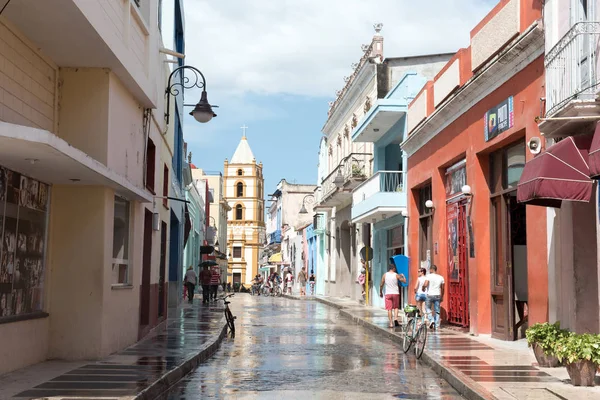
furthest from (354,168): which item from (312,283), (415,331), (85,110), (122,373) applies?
(122,373)

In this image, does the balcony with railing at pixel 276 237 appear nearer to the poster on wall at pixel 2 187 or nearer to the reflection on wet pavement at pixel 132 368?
the reflection on wet pavement at pixel 132 368

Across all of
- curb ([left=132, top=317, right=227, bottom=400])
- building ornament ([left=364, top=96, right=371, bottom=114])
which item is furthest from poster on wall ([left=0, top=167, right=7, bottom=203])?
building ornament ([left=364, top=96, right=371, bottom=114])

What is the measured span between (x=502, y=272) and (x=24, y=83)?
9980 mm

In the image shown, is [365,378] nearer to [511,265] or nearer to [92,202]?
[92,202]

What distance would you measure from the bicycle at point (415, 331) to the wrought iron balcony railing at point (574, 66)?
4.29 meters

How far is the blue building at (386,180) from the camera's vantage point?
2525 cm

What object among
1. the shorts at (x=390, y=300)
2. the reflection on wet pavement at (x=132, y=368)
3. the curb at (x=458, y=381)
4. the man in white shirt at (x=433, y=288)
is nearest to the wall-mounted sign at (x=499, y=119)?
the man in white shirt at (x=433, y=288)

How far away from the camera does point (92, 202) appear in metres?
11.7

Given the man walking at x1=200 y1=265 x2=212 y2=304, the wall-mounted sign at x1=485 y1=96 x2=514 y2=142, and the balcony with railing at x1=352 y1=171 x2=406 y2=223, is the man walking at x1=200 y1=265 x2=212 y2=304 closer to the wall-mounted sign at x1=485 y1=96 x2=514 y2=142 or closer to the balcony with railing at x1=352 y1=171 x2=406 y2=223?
the balcony with railing at x1=352 y1=171 x2=406 y2=223

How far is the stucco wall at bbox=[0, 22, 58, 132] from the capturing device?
9633 mm

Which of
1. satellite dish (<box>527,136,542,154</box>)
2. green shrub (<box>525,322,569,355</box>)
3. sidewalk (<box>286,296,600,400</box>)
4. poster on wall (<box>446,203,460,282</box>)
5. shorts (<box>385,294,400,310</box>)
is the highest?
satellite dish (<box>527,136,542,154</box>)

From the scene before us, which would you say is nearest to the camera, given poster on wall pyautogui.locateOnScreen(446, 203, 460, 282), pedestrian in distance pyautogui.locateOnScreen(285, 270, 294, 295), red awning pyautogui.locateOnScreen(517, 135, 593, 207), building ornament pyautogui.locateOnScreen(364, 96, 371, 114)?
red awning pyautogui.locateOnScreen(517, 135, 593, 207)

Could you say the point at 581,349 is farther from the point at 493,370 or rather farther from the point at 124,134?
the point at 124,134

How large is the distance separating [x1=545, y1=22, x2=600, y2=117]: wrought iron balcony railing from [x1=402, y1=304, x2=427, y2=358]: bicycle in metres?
4.29
